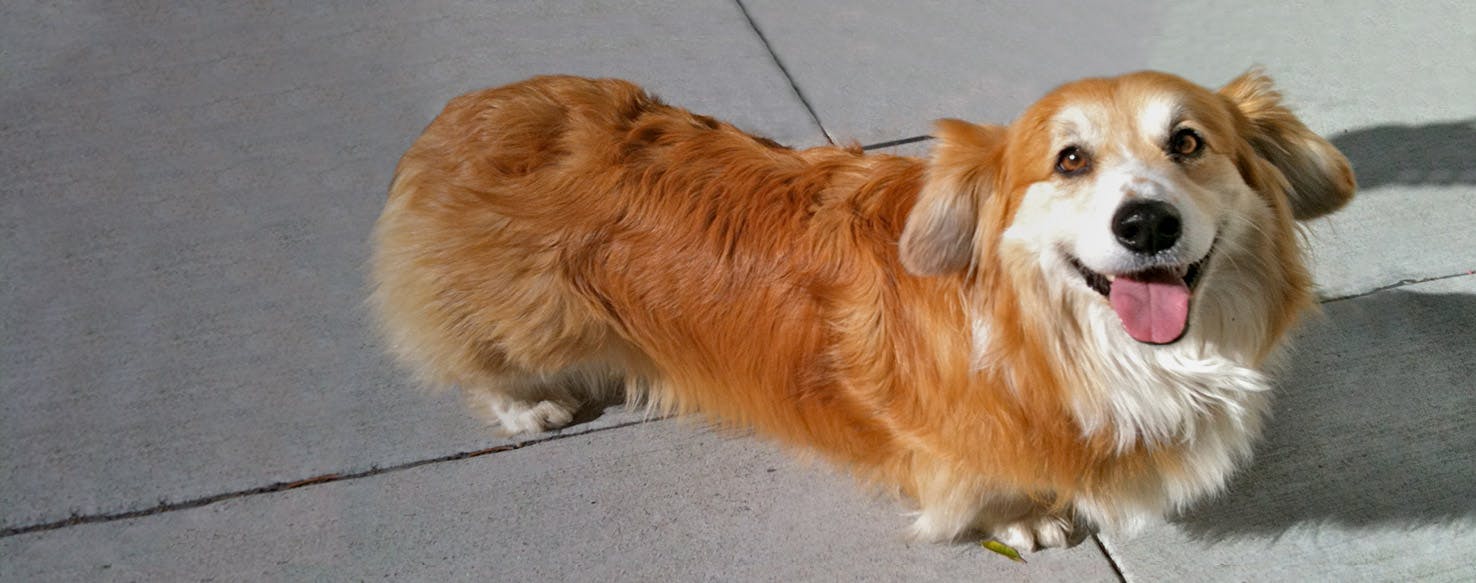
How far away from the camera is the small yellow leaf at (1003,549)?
3227 millimetres

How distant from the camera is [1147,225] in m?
2.31

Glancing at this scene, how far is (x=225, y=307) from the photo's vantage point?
403cm

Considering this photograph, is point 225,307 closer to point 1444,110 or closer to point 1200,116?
point 1200,116

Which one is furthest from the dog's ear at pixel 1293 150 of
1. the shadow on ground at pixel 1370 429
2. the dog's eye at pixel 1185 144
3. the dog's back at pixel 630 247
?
the shadow on ground at pixel 1370 429

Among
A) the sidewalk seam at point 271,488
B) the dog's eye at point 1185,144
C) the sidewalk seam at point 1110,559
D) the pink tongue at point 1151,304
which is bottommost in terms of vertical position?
the sidewalk seam at point 271,488

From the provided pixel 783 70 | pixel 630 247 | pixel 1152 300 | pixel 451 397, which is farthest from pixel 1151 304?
pixel 783 70

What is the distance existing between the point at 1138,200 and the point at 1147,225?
54 mm

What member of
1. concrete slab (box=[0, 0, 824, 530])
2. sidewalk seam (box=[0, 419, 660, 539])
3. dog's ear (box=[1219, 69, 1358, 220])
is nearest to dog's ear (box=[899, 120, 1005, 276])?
dog's ear (box=[1219, 69, 1358, 220])

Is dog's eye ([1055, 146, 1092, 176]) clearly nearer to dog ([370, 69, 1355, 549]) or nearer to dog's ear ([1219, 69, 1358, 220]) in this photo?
dog ([370, 69, 1355, 549])

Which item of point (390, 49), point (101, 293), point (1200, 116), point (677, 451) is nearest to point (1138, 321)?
point (1200, 116)

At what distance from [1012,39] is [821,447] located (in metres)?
2.80

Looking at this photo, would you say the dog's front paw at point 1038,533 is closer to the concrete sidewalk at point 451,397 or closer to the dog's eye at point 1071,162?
the concrete sidewalk at point 451,397

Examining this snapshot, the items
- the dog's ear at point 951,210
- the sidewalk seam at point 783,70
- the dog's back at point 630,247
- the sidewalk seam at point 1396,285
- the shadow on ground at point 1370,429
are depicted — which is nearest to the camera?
the dog's ear at point 951,210

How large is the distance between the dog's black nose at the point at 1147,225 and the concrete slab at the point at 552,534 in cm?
122
